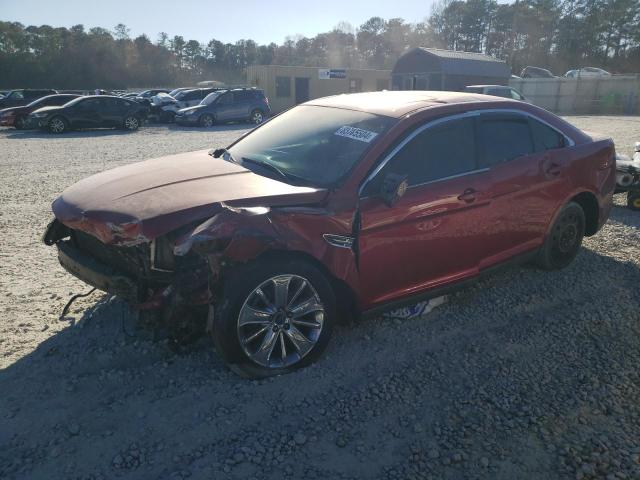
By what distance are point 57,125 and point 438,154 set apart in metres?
19.0

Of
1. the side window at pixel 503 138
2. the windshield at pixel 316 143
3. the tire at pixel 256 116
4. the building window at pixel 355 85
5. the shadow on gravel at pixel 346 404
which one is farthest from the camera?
the building window at pixel 355 85

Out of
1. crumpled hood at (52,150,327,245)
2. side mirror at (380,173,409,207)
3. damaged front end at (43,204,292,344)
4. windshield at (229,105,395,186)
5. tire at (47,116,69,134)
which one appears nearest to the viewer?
damaged front end at (43,204,292,344)

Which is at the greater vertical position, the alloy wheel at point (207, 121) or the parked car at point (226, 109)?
the parked car at point (226, 109)

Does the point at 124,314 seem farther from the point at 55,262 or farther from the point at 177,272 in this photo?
the point at 55,262

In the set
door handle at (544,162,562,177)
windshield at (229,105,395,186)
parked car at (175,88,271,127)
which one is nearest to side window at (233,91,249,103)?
parked car at (175,88,271,127)

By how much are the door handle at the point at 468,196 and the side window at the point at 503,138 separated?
0.96 ft

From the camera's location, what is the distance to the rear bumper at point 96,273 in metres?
3.14

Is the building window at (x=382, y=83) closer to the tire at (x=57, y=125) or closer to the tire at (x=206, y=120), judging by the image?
the tire at (x=206, y=120)

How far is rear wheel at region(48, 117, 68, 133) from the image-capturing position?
18.9 m

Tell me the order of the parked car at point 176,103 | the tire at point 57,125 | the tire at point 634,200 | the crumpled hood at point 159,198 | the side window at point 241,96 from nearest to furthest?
1. the crumpled hood at point 159,198
2. the tire at point 634,200
3. the tire at point 57,125
4. the side window at point 241,96
5. the parked car at point 176,103

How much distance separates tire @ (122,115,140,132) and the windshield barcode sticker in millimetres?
18718

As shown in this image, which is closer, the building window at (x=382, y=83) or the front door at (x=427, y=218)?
the front door at (x=427, y=218)

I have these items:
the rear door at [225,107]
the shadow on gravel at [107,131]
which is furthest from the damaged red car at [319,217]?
the rear door at [225,107]

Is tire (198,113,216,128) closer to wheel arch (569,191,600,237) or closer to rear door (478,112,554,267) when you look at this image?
wheel arch (569,191,600,237)
